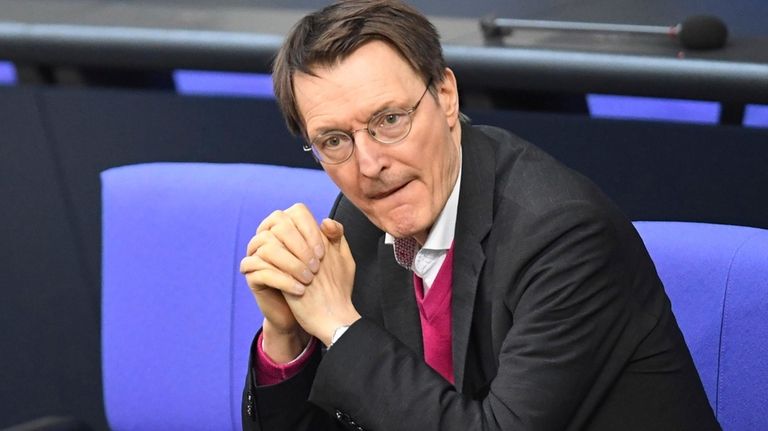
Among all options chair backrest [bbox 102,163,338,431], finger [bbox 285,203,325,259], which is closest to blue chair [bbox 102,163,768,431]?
chair backrest [bbox 102,163,338,431]

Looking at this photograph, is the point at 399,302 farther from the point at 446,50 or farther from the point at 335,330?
the point at 446,50

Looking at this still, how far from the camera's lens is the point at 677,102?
2201 mm

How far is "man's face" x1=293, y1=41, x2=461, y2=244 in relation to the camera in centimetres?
140

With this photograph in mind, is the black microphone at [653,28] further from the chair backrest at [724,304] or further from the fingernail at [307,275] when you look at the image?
the fingernail at [307,275]

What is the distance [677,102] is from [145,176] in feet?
3.06

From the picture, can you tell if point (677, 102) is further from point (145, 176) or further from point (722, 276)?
point (145, 176)

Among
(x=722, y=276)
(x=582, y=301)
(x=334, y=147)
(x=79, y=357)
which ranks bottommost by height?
(x=79, y=357)

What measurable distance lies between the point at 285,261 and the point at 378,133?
0.62ft

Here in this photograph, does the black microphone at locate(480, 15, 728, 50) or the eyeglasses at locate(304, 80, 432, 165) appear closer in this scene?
the eyeglasses at locate(304, 80, 432, 165)

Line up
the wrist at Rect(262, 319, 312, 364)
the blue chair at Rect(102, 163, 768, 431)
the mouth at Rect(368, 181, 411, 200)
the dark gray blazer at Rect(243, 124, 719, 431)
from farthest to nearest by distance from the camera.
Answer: the blue chair at Rect(102, 163, 768, 431), the wrist at Rect(262, 319, 312, 364), the mouth at Rect(368, 181, 411, 200), the dark gray blazer at Rect(243, 124, 719, 431)

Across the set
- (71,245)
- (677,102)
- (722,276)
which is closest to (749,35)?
(677,102)

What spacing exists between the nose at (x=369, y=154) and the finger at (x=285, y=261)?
0.14 metres

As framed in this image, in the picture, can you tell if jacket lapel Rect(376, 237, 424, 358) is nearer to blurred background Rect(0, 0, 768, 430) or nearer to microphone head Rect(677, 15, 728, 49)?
blurred background Rect(0, 0, 768, 430)

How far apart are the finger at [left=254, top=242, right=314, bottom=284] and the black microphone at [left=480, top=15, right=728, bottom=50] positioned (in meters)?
0.93
